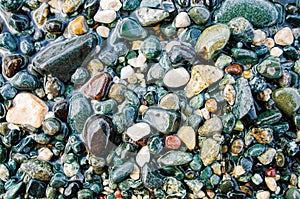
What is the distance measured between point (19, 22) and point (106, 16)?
0.36 metres

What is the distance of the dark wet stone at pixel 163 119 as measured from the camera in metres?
1.65

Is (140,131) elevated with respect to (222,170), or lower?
elevated

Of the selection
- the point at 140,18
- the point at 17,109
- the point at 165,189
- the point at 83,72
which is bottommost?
the point at 165,189

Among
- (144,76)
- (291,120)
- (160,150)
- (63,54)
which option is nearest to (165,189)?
(160,150)

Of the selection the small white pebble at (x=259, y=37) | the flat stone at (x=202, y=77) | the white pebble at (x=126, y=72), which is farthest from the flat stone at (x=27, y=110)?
the small white pebble at (x=259, y=37)

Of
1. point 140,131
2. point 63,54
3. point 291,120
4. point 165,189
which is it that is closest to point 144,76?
point 140,131

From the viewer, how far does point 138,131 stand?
5.50ft

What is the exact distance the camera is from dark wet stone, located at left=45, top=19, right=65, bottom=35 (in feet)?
5.67

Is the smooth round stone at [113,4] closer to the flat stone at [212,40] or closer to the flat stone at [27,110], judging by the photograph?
the flat stone at [212,40]

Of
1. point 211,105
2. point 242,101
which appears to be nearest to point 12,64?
point 211,105

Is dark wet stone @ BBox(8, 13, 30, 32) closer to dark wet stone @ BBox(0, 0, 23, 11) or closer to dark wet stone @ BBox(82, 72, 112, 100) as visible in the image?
dark wet stone @ BBox(0, 0, 23, 11)

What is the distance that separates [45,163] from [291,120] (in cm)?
100

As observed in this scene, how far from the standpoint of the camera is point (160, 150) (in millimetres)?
1677

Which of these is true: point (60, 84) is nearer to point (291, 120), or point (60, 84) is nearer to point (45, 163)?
point (45, 163)
